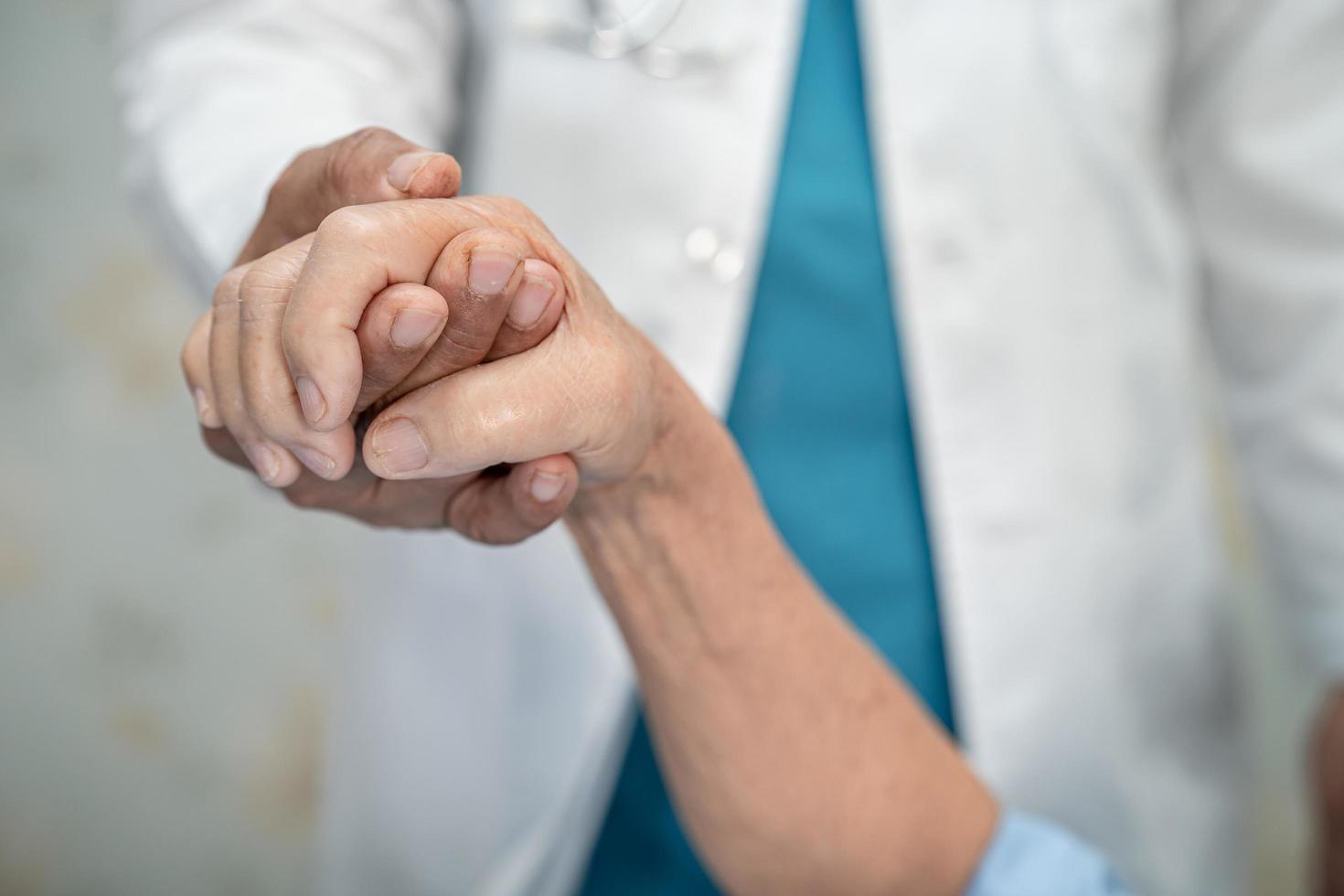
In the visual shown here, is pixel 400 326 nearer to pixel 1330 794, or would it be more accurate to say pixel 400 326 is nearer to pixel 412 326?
pixel 412 326

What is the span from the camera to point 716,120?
63 cm

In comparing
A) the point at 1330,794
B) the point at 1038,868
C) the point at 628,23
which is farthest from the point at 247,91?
the point at 1330,794

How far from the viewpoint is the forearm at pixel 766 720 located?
47 centimetres

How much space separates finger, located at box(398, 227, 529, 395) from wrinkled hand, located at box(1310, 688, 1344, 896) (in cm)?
63

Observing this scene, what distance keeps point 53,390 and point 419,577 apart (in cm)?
48

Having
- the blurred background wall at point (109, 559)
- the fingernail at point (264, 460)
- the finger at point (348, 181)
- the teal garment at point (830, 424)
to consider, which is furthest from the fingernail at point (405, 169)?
the blurred background wall at point (109, 559)

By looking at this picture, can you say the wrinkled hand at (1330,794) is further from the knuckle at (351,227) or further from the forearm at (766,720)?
the knuckle at (351,227)

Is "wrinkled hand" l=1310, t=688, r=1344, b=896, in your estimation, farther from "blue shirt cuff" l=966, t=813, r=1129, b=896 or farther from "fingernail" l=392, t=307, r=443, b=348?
"fingernail" l=392, t=307, r=443, b=348

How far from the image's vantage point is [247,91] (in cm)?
59

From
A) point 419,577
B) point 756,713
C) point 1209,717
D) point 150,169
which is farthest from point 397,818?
point 1209,717

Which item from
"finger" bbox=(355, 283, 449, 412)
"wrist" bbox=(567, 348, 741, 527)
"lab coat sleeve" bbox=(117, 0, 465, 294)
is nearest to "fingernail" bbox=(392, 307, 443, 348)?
"finger" bbox=(355, 283, 449, 412)

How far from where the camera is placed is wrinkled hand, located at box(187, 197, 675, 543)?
11.6 inches

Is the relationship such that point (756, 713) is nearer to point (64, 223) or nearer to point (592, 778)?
point (592, 778)

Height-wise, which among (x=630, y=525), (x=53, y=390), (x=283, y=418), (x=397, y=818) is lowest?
(x=397, y=818)
